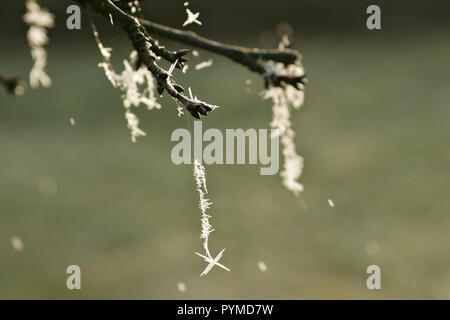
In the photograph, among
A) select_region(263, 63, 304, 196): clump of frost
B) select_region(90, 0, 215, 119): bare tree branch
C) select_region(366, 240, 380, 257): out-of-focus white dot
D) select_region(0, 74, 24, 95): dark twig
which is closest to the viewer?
select_region(0, 74, 24, 95): dark twig

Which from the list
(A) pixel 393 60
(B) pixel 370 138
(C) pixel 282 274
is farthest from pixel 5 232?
(A) pixel 393 60

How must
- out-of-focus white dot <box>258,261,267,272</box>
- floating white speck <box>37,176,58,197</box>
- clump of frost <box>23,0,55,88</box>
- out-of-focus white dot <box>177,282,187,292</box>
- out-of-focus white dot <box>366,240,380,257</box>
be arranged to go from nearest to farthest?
clump of frost <box>23,0,55,88</box> → out-of-focus white dot <box>177,282,187,292</box> → out-of-focus white dot <box>258,261,267,272</box> → out-of-focus white dot <box>366,240,380,257</box> → floating white speck <box>37,176,58,197</box>

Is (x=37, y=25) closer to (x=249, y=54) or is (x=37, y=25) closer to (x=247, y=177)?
(x=249, y=54)

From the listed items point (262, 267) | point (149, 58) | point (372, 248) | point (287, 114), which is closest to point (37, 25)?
point (149, 58)

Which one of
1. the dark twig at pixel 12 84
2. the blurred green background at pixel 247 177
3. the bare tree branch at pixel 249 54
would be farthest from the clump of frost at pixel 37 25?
the blurred green background at pixel 247 177

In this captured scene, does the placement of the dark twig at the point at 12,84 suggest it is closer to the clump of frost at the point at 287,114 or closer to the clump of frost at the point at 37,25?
the clump of frost at the point at 37,25

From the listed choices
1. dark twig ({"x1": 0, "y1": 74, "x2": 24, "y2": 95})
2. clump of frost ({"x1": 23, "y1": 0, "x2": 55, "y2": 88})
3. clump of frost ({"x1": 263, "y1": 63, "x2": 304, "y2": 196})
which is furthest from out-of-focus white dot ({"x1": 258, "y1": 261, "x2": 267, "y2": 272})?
dark twig ({"x1": 0, "y1": 74, "x2": 24, "y2": 95})

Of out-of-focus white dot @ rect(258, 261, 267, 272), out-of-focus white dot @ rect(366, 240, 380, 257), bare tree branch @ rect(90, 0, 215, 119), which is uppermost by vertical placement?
out-of-focus white dot @ rect(366, 240, 380, 257)

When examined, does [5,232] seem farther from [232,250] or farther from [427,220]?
[427,220]

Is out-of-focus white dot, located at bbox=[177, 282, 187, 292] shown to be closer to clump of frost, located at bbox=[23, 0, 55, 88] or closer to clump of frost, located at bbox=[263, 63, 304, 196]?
clump of frost, located at bbox=[263, 63, 304, 196]
